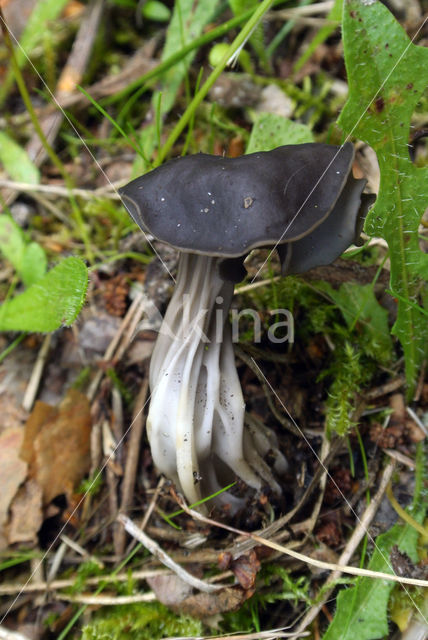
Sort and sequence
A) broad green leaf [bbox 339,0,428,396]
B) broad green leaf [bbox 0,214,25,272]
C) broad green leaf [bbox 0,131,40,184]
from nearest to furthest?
broad green leaf [bbox 339,0,428,396] < broad green leaf [bbox 0,214,25,272] < broad green leaf [bbox 0,131,40,184]

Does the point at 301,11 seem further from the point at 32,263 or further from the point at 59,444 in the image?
the point at 59,444

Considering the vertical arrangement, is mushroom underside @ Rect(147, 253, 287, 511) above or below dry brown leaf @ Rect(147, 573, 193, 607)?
above

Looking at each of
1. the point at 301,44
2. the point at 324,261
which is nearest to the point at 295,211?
the point at 324,261

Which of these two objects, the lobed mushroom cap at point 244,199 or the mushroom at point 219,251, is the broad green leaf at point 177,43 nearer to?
the mushroom at point 219,251

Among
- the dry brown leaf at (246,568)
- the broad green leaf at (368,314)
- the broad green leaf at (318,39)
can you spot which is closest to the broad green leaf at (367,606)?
the dry brown leaf at (246,568)

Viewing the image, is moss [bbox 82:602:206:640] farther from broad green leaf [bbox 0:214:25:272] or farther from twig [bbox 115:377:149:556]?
broad green leaf [bbox 0:214:25:272]

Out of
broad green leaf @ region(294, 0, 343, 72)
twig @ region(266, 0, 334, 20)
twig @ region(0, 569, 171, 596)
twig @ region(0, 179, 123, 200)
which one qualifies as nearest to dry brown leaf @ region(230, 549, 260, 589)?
twig @ region(0, 569, 171, 596)

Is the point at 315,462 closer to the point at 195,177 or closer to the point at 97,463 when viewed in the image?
the point at 97,463
